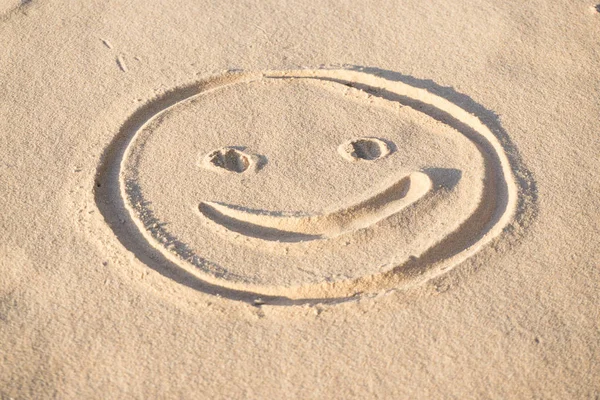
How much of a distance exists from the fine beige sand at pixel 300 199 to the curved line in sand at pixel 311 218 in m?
0.01

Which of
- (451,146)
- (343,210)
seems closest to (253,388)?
(343,210)

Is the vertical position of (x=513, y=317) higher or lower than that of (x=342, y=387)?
higher

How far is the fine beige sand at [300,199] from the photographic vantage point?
8.46 ft

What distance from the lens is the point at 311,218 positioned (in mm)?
3057

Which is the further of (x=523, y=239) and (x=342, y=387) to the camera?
(x=523, y=239)

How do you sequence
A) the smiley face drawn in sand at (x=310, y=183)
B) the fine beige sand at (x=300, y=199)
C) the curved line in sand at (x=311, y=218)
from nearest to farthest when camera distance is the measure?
the fine beige sand at (x=300, y=199)
the smiley face drawn in sand at (x=310, y=183)
the curved line in sand at (x=311, y=218)

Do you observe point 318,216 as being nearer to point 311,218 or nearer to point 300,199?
point 311,218

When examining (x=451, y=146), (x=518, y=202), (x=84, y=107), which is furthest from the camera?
(x=84, y=107)

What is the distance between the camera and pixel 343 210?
3082mm

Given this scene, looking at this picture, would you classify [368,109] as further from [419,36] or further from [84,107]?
[84,107]

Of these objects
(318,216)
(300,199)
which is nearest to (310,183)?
(300,199)

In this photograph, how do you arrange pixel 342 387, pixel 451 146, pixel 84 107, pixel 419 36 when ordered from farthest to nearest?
pixel 419 36
pixel 84 107
pixel 451 146
pixel 342 387

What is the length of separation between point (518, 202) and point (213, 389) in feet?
5.15

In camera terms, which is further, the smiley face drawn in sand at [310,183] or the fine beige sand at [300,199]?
the smiley face drawn in sand at [310,183]
